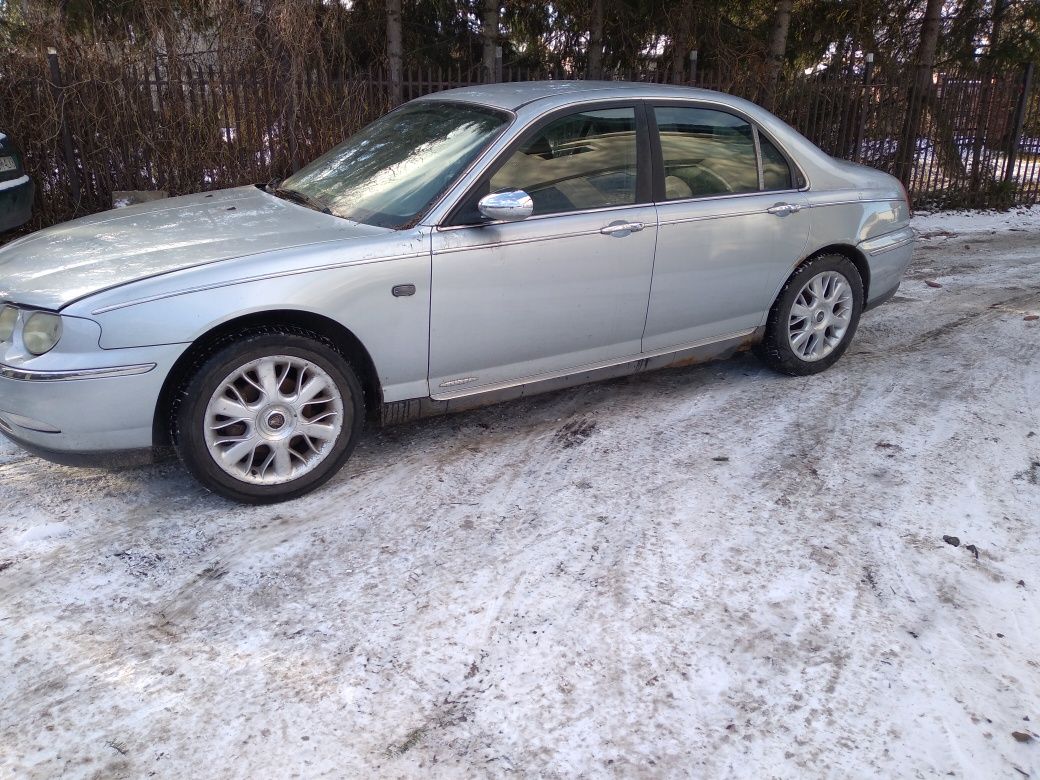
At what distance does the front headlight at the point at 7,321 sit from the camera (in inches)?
129

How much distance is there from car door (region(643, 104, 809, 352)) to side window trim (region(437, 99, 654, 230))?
0.06m

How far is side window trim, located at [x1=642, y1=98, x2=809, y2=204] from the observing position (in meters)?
4.34

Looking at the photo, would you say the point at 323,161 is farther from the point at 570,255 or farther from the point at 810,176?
the point at 810,176

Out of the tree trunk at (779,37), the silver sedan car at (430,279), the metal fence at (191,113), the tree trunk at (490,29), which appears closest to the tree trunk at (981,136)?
the metal fence at (191,113)

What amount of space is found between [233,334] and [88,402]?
1.93 ft

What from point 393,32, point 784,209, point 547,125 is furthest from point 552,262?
point 393,32

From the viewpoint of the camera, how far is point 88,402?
125 inches

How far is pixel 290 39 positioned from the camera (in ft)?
29.8

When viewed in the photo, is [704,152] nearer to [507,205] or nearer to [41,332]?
[507,205]

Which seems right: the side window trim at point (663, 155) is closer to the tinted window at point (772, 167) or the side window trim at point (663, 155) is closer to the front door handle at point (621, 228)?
the tinted window at point (772, 167)

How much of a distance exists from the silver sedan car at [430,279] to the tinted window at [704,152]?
1 cm

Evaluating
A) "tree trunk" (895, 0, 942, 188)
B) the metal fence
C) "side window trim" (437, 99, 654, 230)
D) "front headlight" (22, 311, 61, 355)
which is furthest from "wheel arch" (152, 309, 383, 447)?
"tree trunk" (895, 0, 942, 188)

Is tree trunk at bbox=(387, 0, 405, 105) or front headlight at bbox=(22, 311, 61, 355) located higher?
tree trunk at bbox=(387, 0, 405, 105)

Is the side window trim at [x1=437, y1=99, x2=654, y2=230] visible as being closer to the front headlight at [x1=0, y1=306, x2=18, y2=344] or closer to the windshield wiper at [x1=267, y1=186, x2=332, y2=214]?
the windshield wiper at [x1=267, y1=186, x2=332, y2=214]
